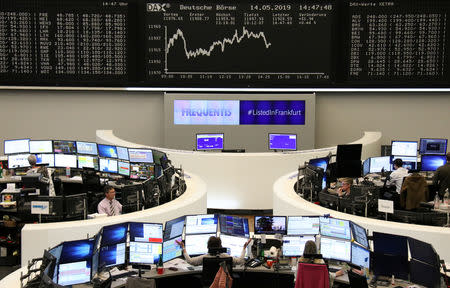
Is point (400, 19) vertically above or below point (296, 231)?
above

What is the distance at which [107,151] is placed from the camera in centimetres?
1070

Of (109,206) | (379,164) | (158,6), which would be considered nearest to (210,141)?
(158,6)

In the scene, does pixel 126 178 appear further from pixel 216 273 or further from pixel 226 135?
pixel 216 273

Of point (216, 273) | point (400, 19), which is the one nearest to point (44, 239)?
point (216, 273)

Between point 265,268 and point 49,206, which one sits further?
point 49,206

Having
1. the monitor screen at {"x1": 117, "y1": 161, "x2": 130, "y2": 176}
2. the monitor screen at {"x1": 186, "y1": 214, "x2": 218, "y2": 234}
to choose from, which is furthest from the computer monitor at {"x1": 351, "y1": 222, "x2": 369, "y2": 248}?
the monitor screen at {"x1": 117, "y1": 161, "x2": 130, "y2": 176}

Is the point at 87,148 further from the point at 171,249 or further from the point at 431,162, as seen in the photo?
the point at 431,162

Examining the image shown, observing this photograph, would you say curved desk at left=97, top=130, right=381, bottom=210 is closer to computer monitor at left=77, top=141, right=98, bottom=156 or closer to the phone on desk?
computer monitor at left=77, top=141, right=98, bottom=156

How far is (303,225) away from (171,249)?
1419mm

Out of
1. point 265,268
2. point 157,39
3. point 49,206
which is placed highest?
point 157,39

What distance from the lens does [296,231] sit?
6.84 m

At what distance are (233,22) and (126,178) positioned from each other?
3.94 meters

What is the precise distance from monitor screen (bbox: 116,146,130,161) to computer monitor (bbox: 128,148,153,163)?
8cm

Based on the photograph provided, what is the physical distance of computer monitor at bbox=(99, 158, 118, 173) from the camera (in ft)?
34.9
